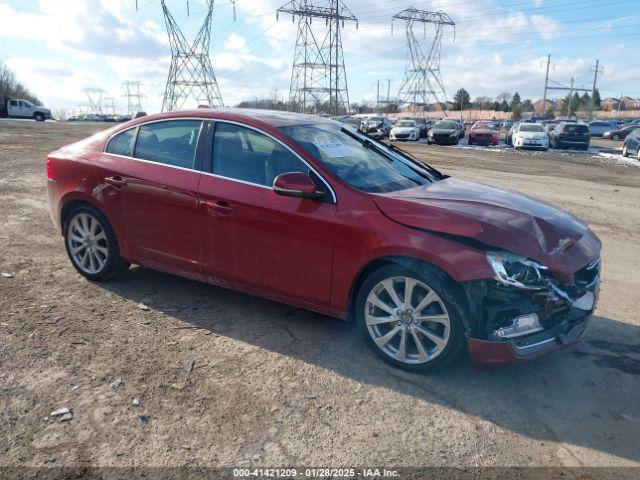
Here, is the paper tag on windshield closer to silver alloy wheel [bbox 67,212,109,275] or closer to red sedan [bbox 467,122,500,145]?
silver alloy wheel [bbox 67,212,109,275]

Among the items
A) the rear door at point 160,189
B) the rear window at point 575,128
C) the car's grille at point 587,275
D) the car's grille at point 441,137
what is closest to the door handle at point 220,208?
the rear door at point 160,189

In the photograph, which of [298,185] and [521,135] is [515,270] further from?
[521,135]

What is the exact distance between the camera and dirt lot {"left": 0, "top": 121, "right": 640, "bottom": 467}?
2.99 metres

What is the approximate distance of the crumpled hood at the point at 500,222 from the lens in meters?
3.57

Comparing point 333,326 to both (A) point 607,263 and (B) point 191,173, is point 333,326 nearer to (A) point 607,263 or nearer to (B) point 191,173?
(B) point 191,173

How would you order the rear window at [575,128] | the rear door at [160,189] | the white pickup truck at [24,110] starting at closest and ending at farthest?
1. the rear door at [160,189]
2. the rear window at [575,128]
3. the white pickup truck at [24,110]

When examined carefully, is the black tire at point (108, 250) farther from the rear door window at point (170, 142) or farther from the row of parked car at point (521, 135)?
the row of parked car at point (521, 135)

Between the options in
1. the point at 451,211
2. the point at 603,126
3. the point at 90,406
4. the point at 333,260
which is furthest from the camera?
the point at 603,126

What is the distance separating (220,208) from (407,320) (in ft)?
5.55

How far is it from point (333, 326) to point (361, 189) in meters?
1.18

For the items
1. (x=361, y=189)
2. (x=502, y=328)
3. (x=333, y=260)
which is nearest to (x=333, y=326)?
(x=333, y=260)

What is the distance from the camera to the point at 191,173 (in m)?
4.66

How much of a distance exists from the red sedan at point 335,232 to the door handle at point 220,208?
0.04ft

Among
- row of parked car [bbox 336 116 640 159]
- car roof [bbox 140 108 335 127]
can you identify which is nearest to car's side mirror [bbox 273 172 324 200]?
car roof [bbox 140 108 335 127]
